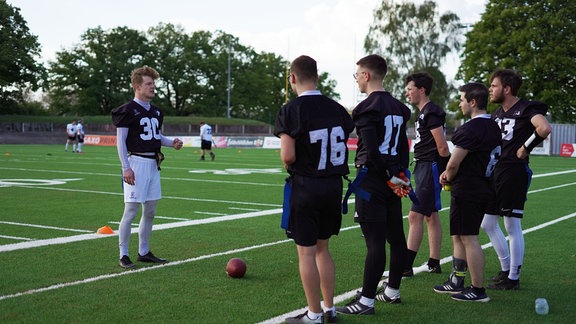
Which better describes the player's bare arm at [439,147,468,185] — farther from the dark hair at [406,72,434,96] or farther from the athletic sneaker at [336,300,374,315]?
the athletic sneaker at [336,300,374,315]

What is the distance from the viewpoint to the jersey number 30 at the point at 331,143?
4859 millimetres

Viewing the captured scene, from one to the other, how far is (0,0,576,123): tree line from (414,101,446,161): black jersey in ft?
138

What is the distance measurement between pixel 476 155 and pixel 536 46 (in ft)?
147

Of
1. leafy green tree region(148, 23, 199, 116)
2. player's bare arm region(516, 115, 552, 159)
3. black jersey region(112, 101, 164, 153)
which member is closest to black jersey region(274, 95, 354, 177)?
player's bare arm region(516, 115, 552, 159)

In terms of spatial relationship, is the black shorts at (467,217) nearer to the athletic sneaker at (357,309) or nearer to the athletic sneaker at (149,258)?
the athletic sneaker at (357,309)

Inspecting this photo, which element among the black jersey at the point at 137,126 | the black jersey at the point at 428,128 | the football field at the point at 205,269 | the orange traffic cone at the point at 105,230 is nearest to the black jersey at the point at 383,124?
the black jersey at the point at 428,128

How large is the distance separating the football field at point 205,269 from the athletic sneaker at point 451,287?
4.0 inches

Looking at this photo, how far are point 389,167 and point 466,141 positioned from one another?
32.0 inches

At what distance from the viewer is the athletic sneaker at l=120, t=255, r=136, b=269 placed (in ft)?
22.7

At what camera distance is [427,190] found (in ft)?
22.5

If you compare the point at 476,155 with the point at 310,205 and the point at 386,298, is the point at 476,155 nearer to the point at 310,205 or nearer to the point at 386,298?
the point at 386,298

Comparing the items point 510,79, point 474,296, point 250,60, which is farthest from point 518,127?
point 250,60

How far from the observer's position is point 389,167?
5340 mm

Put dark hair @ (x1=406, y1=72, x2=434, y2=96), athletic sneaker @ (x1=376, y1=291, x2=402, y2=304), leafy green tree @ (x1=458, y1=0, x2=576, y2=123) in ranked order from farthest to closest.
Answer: leafy green tree @ (x1=458, y1=0, x2=576, y2=123) < dark hair @ (x1=406, y1=72, x2=434, y2=96) < athletic sneaker @ (x1=376, y1=291, x2=402, y2=304)
